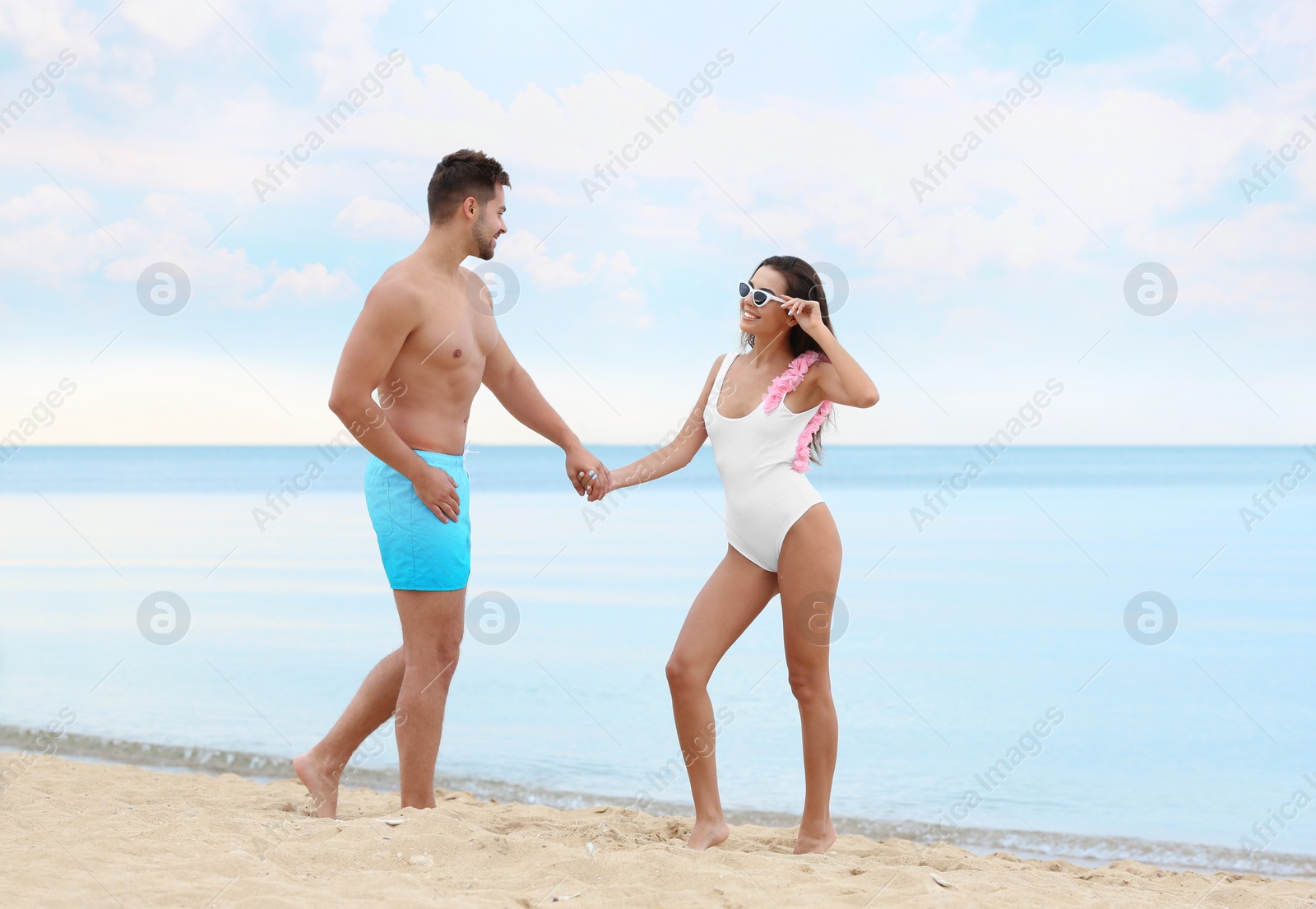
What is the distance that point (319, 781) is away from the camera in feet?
14.1

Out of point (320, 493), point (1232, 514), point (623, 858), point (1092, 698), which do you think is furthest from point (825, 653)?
point (320, 493)

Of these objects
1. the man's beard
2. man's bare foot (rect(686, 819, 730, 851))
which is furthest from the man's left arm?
man's bare foot (rect(686, 819, 730, 851))

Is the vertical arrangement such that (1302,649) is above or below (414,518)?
above

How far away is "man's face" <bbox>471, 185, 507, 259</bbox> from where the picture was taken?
4164 millimetres

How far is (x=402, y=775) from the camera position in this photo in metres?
4.13

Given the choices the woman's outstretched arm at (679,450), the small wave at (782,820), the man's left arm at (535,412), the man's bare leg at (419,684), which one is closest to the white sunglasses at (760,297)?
the woman's outstretched arm at (679,450)

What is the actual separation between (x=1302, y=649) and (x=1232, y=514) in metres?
17.4

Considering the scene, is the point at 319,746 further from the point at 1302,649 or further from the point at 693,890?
the point at 1302,649

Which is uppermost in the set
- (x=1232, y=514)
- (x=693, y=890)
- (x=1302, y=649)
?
(x=1232, y=514)

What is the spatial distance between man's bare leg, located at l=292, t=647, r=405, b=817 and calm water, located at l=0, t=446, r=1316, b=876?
1880mm

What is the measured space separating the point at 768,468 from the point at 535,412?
1.22 m

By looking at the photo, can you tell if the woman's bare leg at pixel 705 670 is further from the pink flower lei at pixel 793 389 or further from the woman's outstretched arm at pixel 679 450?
the woman's outstretched arm at pixel 679 450

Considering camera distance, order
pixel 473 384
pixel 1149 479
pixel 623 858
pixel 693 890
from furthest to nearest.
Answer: pixel 1149 479 → pixel 473 384 → pixel 623 858 → pixel 693 890

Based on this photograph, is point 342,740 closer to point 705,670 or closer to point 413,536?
point 413,536
